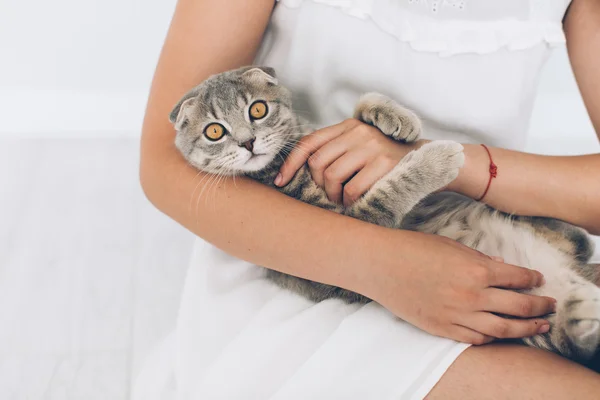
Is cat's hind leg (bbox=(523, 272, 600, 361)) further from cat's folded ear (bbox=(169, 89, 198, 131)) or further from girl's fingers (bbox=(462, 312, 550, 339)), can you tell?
cat's folded ear (bbox=(169, 89, 198, 131))

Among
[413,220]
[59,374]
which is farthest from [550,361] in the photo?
[59,374]

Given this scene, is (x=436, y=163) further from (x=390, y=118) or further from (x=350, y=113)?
(x=350, y=113)

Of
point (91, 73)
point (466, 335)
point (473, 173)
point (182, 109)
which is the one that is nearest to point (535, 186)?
point (473, 173)

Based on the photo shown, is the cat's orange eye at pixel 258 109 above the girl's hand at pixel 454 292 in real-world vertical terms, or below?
above

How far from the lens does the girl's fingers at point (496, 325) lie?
2.71 ft

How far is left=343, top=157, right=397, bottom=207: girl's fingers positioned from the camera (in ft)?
3.28

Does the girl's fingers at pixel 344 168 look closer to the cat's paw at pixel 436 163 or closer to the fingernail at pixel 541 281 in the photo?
the cat's paw at pixel 436 163

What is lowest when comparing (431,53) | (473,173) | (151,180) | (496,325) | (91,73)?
(91,73)

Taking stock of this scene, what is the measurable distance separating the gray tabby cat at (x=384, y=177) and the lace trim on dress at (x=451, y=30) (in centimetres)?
12

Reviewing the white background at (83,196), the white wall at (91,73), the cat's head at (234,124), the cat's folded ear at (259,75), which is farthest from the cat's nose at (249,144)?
the white wall at (91,73)

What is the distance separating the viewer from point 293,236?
37.1 inches

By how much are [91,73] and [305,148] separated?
1402 mm

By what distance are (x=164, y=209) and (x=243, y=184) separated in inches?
6.2

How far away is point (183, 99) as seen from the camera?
1.03m
